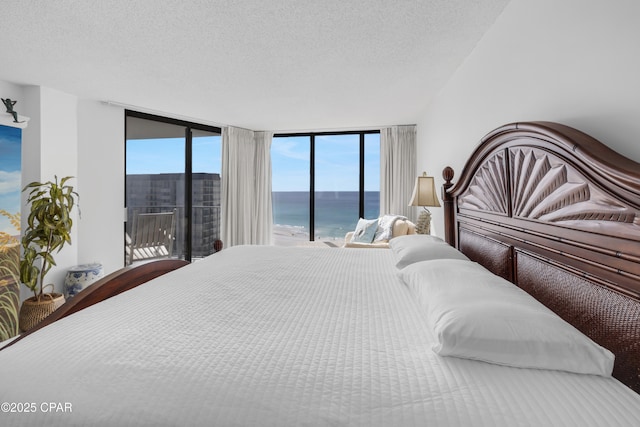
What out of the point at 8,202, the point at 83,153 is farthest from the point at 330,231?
the point at 8,202

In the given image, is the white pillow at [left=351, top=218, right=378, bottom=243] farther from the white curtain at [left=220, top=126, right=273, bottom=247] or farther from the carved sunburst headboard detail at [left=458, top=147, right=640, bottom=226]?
the carved sunburst headboard detail at [left=458, top=147, right=640, bottom=226]

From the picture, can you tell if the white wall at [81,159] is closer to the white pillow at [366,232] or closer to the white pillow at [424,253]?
the white pillow at [366,232]

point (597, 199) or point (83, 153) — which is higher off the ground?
point (83, 153)

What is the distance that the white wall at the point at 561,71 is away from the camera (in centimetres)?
101

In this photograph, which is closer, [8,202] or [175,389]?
[175,389]

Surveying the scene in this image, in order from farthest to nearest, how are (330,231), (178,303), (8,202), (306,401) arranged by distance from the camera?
(330,231) < (8,202) < (178,303) < (306,401)

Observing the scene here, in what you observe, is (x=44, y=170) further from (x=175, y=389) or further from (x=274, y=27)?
(x=175, y=389)

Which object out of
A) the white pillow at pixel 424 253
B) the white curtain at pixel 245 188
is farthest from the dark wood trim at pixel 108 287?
the white curtain at pixel 245 188

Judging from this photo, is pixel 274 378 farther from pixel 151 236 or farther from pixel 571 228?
pixel 151 236

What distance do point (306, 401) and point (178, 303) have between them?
0.83 m

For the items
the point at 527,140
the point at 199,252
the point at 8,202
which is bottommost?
the point at 199,252

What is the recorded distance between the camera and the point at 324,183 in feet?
18.5

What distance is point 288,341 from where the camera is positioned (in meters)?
0.96

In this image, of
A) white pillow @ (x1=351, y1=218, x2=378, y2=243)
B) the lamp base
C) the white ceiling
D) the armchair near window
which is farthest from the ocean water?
the white ceiling
